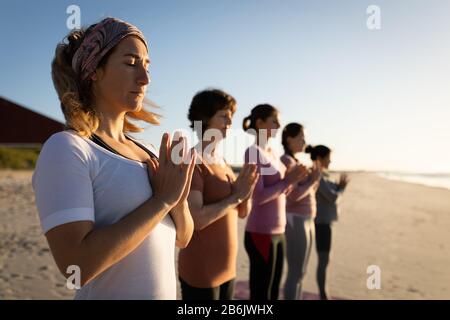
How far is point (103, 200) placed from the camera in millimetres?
1255

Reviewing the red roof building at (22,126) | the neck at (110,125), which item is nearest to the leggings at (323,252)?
the neck at (110,125)

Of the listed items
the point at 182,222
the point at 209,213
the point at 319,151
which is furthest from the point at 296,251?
the point at 182,222

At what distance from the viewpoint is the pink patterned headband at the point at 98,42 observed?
1.40 m

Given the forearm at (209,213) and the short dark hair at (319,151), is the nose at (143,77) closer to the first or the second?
the forearm at (209,213)

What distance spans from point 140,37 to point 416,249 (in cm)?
920

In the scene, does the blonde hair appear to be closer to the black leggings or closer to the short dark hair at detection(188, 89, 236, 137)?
the short dark hair at detection(188, 89, 236, 137)

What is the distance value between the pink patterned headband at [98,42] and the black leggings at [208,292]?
1.68 m

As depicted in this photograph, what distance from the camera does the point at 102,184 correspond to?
1.25 m

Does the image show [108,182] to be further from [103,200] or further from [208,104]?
[208,104]

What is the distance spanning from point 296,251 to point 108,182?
11.0ft

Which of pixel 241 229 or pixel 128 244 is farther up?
pixel 128 244

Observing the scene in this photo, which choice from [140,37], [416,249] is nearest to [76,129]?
[140,37]

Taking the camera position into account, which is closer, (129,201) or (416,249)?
(129,201)
